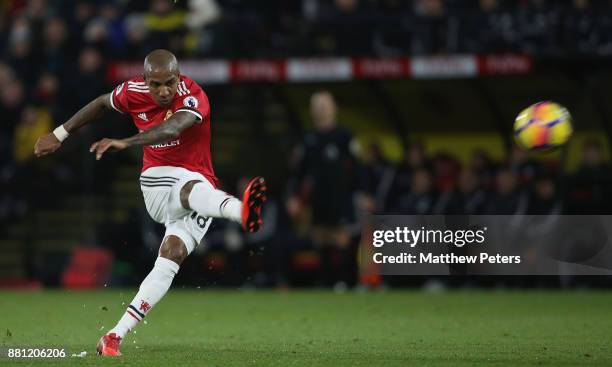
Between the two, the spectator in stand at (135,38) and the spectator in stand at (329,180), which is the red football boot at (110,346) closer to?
the spectator in stand at (329,180)

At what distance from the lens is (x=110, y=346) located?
27.2ft

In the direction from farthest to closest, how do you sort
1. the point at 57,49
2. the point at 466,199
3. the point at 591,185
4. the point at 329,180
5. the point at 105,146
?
the point at 57,49 → the point at 466,199 → the point at 591,185 → the point at 329,180 → the point at 105,146

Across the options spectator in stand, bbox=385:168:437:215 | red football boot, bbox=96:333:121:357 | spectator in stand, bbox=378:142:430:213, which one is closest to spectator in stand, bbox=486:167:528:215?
spectator in stand, bbox=385:168:437:215

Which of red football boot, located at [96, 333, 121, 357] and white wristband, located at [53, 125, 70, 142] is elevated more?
white wristband, located at [53, 125, 70, 142]

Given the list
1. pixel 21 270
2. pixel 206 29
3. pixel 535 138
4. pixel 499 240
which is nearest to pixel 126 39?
pixel 206 29

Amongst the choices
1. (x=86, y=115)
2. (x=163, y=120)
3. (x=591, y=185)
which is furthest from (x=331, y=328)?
(x=591, y=185)

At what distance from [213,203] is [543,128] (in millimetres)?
3430

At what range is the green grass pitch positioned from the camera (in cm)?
828

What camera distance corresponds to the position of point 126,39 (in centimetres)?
1942

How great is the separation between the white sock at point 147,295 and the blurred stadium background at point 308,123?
6.21m

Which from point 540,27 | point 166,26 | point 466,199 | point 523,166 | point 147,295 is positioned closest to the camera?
point 147,295

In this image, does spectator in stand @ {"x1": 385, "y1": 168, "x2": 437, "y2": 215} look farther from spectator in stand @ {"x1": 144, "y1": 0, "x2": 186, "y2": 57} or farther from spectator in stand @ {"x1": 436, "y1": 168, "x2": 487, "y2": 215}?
spectator in stand @ {"x1": 144, "y1": 0, "x2": 186, "y2": 57}

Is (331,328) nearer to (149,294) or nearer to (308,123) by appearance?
(149,294)

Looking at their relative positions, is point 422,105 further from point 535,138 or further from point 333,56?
point 535,138
